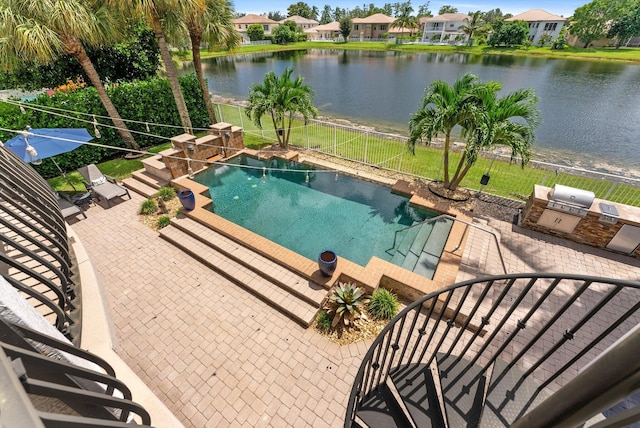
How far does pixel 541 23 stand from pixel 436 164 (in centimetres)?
8205

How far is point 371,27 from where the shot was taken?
81.1 meters

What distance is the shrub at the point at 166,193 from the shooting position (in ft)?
30.8

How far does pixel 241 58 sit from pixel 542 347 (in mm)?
60942

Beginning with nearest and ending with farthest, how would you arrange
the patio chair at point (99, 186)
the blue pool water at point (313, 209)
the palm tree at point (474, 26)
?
the blue pool water at point (313, 209) < the patio chair at point (99, 186) < the palm tree at point (474, 26)

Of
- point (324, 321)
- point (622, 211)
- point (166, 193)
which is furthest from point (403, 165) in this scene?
point (166, 193)

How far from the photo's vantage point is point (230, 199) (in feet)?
Result: 31.8

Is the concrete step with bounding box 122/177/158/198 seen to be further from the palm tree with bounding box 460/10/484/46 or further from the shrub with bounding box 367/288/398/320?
the palm tree with bounding box 460/10/484/46

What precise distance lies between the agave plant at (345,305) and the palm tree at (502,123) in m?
5.44

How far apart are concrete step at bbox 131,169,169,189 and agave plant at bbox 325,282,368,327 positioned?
26.8 feet

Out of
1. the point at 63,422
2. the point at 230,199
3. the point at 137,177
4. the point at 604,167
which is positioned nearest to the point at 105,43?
the point at 137,177

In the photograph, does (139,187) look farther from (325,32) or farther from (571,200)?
(325,32)

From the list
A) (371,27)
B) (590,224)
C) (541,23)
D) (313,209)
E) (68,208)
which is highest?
(541,23)

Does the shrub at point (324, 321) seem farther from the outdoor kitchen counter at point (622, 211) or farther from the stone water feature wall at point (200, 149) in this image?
the stone water feature wall at point (200, 149)

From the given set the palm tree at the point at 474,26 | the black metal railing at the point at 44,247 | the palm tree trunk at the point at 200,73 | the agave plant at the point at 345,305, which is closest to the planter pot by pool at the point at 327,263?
the agave plant at the point at 345,305
